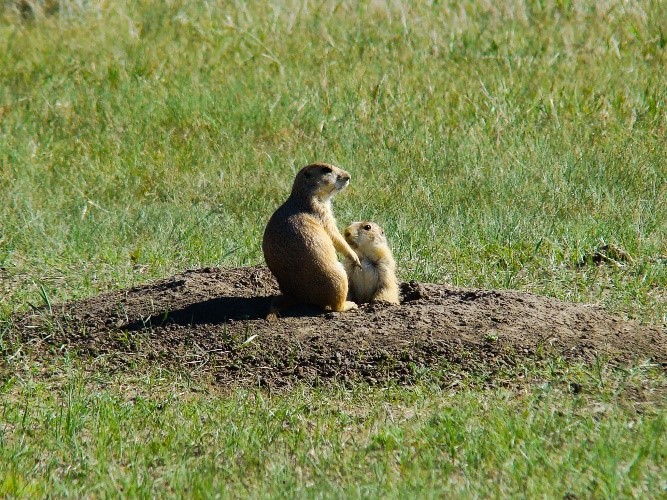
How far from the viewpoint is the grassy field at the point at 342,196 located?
4320mm

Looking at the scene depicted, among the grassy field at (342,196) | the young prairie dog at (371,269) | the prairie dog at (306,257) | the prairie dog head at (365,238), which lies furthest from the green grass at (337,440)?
the prairie dog head at (365,238)

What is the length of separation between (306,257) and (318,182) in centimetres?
62

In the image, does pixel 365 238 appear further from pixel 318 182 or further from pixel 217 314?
pixel 217 314

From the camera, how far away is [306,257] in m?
5.55

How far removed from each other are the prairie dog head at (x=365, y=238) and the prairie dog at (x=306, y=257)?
10.5 inches

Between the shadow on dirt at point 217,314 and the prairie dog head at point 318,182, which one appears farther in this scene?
the prairie dog head at point 318,182

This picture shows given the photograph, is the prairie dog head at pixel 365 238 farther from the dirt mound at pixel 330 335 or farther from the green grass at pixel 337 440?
the green grass at pixel 337 440

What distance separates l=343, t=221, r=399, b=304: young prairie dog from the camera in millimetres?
6066

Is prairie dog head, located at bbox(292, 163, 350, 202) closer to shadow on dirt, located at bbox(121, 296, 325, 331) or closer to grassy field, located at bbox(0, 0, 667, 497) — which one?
shadow on dirt, located at bbox(121, 296, 325, 331)

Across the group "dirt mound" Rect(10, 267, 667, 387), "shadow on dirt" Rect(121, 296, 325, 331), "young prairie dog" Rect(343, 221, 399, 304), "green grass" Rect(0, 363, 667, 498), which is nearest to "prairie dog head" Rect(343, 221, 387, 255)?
"young prairie dog" Rect(343, 221, 399, 304)

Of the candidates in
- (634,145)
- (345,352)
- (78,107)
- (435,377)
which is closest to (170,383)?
(345,352)

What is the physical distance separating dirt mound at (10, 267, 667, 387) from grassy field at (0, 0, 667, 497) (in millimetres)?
170

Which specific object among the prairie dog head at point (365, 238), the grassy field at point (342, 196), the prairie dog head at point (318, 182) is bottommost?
the grassy field at point (342, 196)

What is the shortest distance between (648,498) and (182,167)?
6.04 meters
